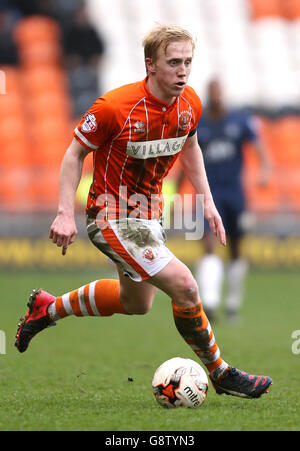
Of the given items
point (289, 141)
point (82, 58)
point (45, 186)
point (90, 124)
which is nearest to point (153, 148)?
point (90, 124)

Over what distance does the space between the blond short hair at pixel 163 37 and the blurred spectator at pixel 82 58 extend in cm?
1218

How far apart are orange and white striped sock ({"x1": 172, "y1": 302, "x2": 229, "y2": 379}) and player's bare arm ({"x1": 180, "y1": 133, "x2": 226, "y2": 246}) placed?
0.53m

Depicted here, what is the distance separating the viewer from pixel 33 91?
17000 millimetres

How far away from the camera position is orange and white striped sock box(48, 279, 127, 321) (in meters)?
4.90

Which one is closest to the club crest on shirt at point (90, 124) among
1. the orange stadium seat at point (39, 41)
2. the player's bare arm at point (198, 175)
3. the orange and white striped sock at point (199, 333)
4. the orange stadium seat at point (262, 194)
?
the player's bare arm at point (198, 175)

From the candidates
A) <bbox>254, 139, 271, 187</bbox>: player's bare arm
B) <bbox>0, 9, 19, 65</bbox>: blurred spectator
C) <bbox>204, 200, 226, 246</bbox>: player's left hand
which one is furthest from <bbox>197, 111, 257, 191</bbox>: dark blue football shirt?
<bbox>0, 9, 19, 65</bbox>: blurred spectator

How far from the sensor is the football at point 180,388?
4316 millimetres

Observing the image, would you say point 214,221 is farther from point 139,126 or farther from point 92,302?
point 92,302

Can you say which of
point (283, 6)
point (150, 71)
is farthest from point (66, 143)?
point (150, 71)

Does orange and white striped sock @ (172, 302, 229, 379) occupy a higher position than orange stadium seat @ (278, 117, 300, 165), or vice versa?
orange stadium seat @ (278, 117, 300, 165)

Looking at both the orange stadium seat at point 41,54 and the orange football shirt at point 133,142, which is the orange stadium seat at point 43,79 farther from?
the orange football shirt at point 133,142

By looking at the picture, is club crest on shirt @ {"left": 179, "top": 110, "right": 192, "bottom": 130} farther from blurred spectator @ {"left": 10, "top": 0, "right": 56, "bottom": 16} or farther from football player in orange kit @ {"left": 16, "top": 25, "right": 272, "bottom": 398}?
blurred spectator @ {"left": 10, "top": 0, "right": 56, "bottom": 16}

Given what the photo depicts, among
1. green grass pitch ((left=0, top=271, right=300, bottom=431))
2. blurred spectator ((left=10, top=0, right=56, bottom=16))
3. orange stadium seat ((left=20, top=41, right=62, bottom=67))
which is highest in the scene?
blurred spectator ((left=10, top=0, right=56, bottom=16))

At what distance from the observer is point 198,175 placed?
Answer: 4.87 m
